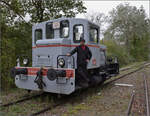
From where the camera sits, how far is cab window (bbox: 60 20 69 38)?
5.75 metres

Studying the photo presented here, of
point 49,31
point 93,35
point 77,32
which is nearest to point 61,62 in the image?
point 77,32

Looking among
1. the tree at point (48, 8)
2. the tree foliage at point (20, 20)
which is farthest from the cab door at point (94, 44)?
the tree at point (48, 8)

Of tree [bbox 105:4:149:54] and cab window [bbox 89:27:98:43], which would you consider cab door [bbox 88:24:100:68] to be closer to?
cab window [bbox 89:27:98:43]

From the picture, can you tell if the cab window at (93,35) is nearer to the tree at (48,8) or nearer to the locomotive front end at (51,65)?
the locomotive front end at (51,65)

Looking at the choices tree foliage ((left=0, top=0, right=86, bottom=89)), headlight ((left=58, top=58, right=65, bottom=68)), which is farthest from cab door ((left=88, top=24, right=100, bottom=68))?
tree foliage ((left=0, top=0, right=86, bottom=89))

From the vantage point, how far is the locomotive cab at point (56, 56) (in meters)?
4.84

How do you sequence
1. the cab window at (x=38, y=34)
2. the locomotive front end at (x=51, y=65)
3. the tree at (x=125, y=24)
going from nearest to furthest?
the locomotive front end at (x=51, y=65) < the cab window at (x=38, y=34) < the tree at (x=125, y=24)

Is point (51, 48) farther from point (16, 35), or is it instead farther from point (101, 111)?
point (16, 35)

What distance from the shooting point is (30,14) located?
10.3 metres

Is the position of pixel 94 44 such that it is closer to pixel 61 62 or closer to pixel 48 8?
pixel 61 62

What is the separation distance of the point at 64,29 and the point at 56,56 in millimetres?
1033

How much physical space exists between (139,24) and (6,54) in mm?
27840

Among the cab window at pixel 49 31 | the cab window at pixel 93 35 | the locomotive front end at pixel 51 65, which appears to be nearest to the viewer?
the locomotive front end at pixel 51 65

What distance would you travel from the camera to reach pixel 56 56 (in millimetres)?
5480
